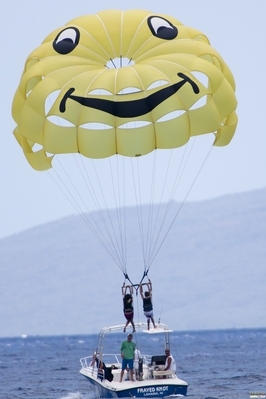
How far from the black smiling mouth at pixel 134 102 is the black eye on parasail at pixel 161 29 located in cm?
185

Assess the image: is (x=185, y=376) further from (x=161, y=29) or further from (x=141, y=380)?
Result: (x=161, y=29)

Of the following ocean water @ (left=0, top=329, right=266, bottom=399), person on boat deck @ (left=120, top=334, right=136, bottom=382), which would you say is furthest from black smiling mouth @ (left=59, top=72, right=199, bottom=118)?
ocean water @ (left=0, top=329, right=266, bottom=399)

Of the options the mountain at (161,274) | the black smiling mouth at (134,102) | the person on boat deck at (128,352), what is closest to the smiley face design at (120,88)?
the black smiling mouth at (134,102)

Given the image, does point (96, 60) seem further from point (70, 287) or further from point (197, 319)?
point (70, 287)

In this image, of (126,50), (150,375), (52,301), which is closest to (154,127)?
(126,50)

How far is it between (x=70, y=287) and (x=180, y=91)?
13474 centimetres

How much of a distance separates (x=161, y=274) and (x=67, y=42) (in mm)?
135310

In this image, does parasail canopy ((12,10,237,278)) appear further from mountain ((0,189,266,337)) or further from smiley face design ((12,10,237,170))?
mountain ((0,189,266,337))

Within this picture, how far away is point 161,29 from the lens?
25344 mm

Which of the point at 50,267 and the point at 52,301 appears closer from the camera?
the point at 52,301

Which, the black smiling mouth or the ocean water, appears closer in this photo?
the black smiling mouth

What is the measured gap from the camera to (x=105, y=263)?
16450 cm

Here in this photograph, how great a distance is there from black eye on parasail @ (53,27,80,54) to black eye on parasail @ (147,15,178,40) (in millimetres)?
1969

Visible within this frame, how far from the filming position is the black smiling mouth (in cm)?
2380
